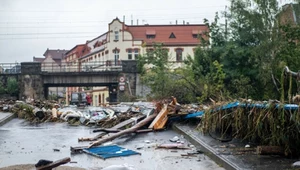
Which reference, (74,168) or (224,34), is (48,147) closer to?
(74,168)

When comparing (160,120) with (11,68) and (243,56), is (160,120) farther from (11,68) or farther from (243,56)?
(11,68)

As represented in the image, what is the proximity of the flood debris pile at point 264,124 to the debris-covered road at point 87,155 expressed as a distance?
1.17 m

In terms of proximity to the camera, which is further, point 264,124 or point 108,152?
point 108,152

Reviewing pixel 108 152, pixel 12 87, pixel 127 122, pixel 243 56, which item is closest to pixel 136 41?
pixel 12 87

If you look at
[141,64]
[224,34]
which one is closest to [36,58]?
[141,64]

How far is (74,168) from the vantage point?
7.74 meters

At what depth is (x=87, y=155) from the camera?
9.41m

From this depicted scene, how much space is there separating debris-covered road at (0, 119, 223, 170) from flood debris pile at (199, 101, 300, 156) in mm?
1174

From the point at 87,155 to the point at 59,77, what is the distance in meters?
40.1

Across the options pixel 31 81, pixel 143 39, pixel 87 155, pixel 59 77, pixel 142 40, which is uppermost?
pixel 143 39

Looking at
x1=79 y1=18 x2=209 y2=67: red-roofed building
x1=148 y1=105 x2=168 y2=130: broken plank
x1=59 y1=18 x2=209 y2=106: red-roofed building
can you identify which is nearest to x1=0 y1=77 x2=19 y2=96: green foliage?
x1=59 y1=18 x2=209 y2=106: red-roofed building

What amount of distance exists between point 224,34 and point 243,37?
5.57ft

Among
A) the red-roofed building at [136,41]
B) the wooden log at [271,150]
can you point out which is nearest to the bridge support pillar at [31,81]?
the red-roofed building at [136,41]

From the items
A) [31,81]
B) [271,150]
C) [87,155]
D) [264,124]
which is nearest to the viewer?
[271,150]
